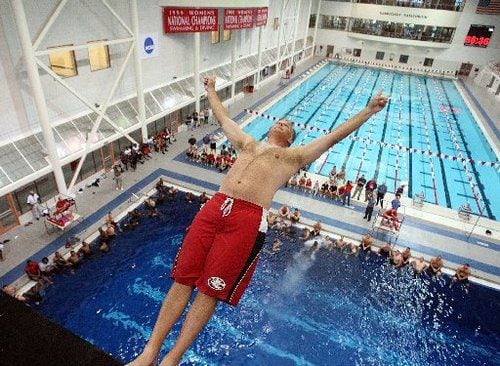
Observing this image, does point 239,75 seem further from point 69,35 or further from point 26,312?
point 26,312

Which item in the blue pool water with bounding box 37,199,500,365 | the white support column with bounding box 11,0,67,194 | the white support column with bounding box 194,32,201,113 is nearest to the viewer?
the blue pool water with bounding box 37,199,500,365

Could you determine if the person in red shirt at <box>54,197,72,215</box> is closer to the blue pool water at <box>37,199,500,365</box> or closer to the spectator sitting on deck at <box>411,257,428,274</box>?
the blue pool water at <box>37,199,500,365</box>

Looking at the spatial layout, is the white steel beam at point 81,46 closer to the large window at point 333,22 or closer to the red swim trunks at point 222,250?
the red swim trunks at point 222,250

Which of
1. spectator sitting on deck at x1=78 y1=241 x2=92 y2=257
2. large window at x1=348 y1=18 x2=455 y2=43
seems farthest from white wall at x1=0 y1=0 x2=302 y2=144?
large window at x1=348 y1=18 x2=455 y2=43

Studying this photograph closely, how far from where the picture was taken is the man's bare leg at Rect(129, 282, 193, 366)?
2199 millimetres

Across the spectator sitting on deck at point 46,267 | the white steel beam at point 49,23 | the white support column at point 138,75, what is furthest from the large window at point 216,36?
the spectator sitting on deck at point 46,267

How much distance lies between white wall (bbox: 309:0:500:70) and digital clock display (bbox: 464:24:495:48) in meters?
0.36

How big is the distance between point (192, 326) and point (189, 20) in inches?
692

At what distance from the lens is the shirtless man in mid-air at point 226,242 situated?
2402mm

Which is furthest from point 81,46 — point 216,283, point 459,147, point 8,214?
point 459,147

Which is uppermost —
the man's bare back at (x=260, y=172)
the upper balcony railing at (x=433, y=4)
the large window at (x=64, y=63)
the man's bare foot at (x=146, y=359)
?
the upper balcony railing at (x=433, y=4)

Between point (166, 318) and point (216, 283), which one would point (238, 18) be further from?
point (166, 318)

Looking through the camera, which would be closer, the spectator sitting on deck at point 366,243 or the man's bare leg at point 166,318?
the man's bare leg at point 166,318

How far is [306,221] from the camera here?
1337 cm
